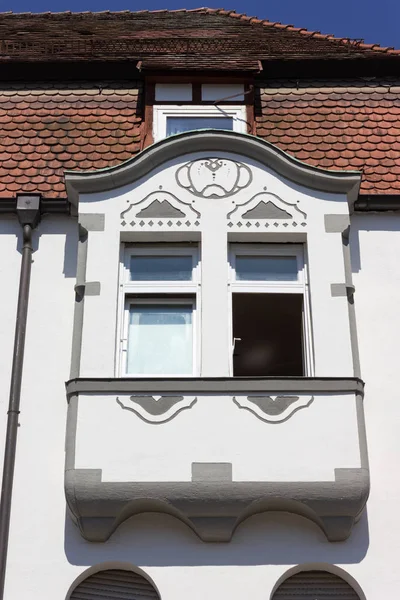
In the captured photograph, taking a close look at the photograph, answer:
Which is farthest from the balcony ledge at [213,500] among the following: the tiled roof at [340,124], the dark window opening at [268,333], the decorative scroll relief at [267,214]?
the tiled roof at [340,124]

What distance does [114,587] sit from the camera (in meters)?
8.72

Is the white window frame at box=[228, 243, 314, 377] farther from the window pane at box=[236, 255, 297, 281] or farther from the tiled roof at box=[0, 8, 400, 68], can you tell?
the tiled roof at box=[0, 8, 400, 68]

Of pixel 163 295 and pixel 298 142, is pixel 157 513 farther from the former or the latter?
pixel 298 142

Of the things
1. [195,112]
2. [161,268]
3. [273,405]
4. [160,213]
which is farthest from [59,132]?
[273,405]

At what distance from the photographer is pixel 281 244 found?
1016 centimetres

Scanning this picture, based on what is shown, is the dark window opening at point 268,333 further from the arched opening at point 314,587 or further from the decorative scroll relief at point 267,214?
the arched opening at point 314,587

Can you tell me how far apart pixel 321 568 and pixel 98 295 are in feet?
10.7

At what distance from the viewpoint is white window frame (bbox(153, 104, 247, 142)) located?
1169 cm

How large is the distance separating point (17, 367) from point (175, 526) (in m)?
2.20

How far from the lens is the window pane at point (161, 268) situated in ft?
32.8

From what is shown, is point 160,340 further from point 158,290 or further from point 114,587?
point 114,587

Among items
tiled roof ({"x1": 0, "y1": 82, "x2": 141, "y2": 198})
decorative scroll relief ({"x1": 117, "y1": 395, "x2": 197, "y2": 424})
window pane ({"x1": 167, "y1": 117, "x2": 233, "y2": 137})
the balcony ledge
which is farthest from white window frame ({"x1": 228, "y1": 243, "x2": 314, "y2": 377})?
window pane ({"x1": 167, "y1": 117, "x2": 233, "y2": 137})

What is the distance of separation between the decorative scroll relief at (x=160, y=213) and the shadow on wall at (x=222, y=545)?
2921 millimetres

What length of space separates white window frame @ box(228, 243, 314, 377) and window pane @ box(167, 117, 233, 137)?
2210mm
